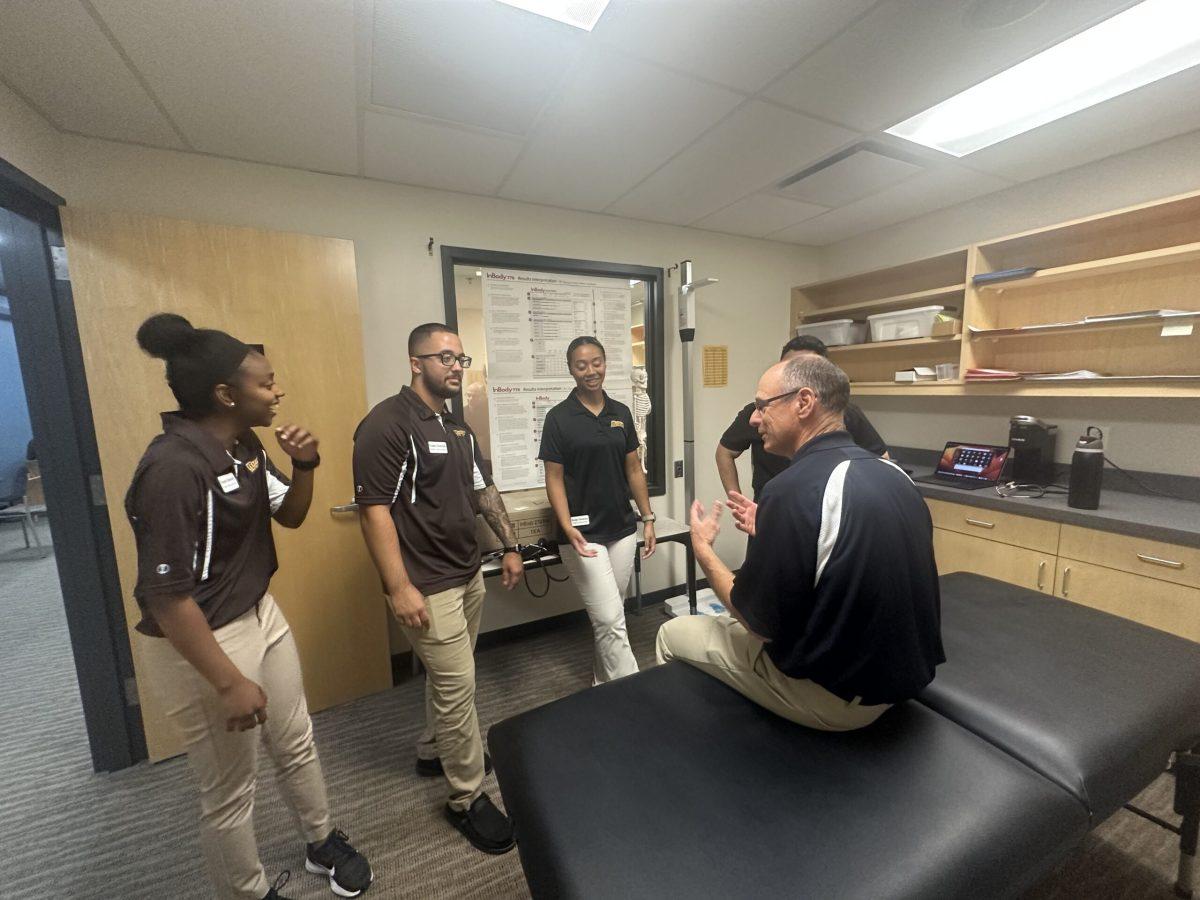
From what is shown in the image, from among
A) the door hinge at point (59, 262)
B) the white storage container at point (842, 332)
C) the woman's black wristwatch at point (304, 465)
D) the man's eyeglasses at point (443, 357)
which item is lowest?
the woman's black wristwatch at point (304, 465)

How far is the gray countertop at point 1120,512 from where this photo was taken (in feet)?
6.05

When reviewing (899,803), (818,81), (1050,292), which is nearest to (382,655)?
(899,803)

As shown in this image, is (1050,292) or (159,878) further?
(1050,292)

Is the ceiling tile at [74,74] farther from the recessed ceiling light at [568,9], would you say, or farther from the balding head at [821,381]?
the balding head at [821,381]

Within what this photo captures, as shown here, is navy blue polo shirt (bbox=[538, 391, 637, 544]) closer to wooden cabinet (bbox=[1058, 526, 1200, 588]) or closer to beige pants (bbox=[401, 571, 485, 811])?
beige pants (bbox=[401, 571, 485, 811])

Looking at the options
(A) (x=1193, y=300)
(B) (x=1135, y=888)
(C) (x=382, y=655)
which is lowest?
(B) (x=1135, y=888)

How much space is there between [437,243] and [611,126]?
3.48 feet

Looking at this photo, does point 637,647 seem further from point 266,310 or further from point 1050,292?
point 1050,292

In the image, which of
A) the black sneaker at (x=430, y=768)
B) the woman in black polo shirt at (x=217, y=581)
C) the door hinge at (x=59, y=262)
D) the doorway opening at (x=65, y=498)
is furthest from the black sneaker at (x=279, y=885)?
the door hinge at (x=59, y=262)

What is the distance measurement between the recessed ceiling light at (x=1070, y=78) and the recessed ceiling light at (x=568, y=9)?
137cm

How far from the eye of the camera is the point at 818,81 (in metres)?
1.58

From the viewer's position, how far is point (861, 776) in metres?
0.93

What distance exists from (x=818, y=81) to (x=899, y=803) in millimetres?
2022

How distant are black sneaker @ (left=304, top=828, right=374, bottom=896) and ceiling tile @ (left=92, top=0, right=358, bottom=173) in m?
2.33
